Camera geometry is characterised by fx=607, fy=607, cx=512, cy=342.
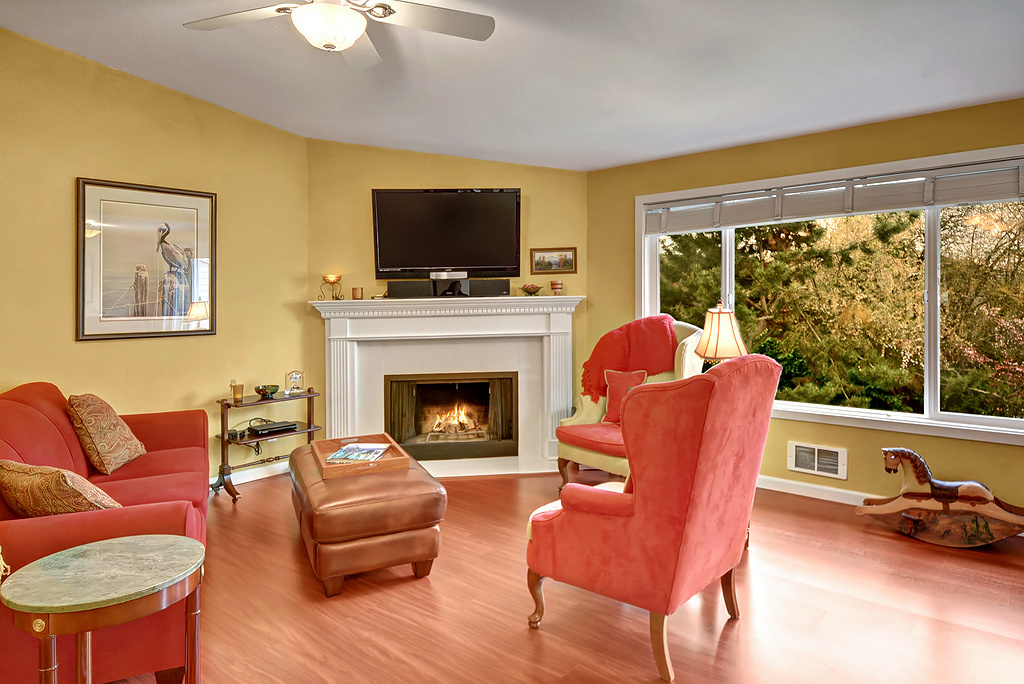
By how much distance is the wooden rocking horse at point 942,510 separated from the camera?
315cm

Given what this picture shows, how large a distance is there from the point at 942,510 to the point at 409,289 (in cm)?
367

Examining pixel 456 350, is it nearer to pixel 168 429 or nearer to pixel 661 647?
pixel 168 429

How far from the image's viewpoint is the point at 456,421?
5.00m

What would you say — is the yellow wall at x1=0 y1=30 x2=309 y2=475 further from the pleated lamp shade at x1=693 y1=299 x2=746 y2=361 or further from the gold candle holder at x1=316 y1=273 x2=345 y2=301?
the pleated lamp shade at x1=693 y1=299 x2=746 y2=361

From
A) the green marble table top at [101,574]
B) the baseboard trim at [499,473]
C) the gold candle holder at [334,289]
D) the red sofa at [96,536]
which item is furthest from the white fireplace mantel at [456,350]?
the green marble table top at [101,574]

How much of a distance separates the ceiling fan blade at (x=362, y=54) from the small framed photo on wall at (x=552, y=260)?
8.60 ft

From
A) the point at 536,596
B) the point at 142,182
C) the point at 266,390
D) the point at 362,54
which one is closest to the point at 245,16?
the point at 362,54

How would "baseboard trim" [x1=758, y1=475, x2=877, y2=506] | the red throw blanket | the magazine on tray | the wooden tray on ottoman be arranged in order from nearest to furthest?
the wooden tray on ottoman, the magazine on tray, "baseboard trim" [x1=758, y1=475, x2=877, y2=506], the red throw blanket

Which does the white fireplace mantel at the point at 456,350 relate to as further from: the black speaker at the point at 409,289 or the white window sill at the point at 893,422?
the white window sill at the point at 893,422

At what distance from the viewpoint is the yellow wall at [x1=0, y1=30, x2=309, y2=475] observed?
3.21 m

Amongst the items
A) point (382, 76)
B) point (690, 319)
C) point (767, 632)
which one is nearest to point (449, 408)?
point (690, 319)

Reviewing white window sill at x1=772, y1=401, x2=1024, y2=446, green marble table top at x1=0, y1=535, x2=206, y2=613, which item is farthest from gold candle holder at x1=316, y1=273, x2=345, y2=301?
white window sill at x1=772, y1=401, x2=1024, y2=446

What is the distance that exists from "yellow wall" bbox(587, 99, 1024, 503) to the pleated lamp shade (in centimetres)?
126

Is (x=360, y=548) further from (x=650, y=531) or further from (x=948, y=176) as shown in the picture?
(x=948, y=176)
